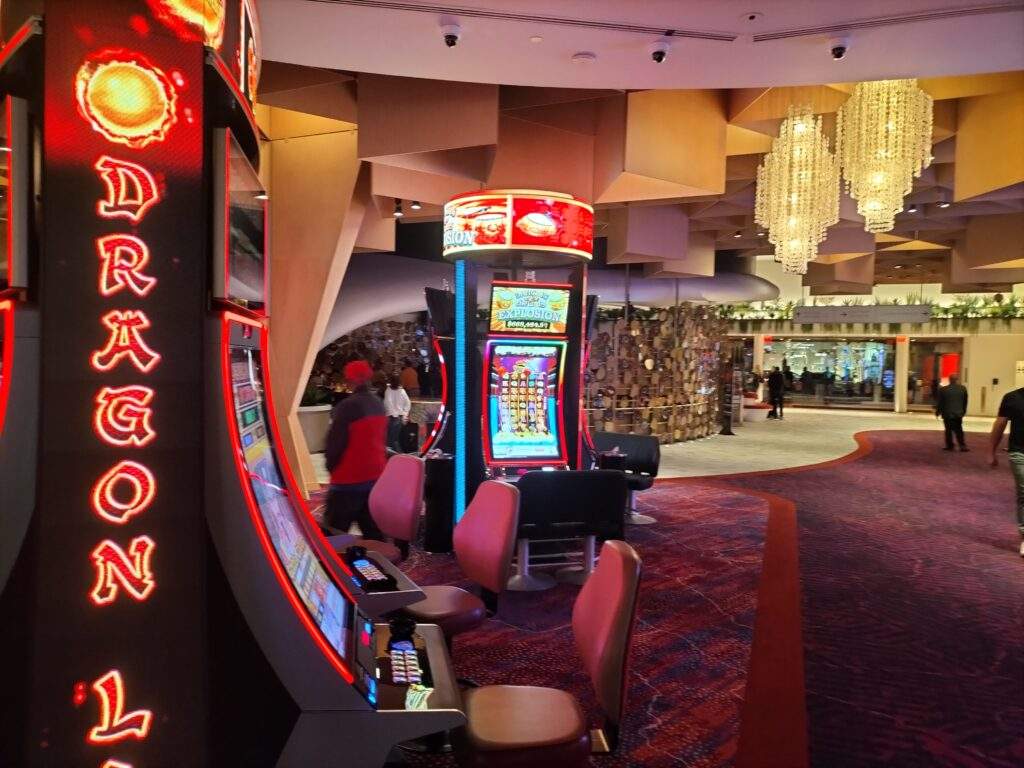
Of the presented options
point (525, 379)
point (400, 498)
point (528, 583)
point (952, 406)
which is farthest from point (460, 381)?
point (952, 406)

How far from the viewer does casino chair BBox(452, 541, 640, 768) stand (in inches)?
67.3

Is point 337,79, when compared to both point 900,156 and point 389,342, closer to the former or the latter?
point 900,156

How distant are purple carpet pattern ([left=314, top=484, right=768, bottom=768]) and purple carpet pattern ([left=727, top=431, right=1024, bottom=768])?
332mm

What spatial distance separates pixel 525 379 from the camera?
505 cm

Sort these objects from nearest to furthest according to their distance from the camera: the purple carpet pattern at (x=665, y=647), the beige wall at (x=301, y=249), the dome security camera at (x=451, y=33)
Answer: the purple carpet pattern at (x=665, y=647), the dome security camera at (x=451, y=33), the beige wall at (x=301, y=249)

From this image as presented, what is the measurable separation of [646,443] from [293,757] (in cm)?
507

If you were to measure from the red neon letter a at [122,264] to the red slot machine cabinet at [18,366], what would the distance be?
0.40 feet

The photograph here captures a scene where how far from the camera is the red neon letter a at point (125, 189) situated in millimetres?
1396

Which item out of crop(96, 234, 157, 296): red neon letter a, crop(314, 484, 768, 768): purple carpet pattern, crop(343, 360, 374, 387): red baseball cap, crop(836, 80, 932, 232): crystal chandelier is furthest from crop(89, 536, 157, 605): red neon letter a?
crop(836, 80, 932, 232): crystal chandelier

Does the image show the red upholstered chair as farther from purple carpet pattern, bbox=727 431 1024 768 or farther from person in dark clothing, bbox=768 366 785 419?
person in dark clothing, bbox=768 366 785 419

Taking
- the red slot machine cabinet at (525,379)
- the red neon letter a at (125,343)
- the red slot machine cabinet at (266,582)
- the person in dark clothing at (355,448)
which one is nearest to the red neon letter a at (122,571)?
the red slot machine cabinet at (266,582)

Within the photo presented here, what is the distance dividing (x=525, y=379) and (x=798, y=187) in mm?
3162

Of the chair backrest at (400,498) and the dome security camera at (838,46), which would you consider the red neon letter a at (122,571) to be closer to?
the chair backrest at (400,498)

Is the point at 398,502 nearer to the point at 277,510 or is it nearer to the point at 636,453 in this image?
the point at 277,510
